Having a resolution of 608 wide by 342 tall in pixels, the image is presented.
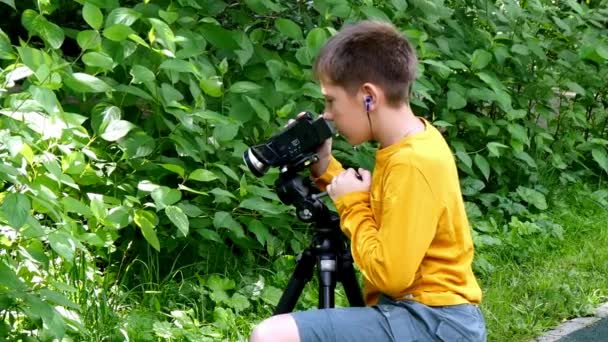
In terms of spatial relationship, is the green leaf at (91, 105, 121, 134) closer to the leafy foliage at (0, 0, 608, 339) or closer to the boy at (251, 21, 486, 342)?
the leafy foliage at (0, 0, 608, 339)

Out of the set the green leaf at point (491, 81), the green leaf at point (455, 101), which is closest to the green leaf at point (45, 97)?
the green leaf at point (455, 101)

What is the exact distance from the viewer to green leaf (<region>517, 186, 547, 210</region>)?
6277mm

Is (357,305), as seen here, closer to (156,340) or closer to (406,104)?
(406,104)

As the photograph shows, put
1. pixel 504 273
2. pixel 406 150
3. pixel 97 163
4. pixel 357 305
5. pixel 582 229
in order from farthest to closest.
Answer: pixel 582 229, pixel 504 273, pixel 97 163, pixel 357 305, pixel 406 150

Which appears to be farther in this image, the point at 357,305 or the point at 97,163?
the point at 97,163

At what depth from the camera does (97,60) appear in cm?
407

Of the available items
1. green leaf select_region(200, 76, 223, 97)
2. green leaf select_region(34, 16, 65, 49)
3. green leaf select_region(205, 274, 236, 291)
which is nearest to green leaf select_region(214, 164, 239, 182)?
green leaf select_region(200, 76, 223, 97)

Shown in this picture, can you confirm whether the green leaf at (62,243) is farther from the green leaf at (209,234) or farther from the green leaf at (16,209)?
the green leaf at (209,234)

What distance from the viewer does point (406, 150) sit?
113 inches

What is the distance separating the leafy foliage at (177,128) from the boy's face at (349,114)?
106 centimetres

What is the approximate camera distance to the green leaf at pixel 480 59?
5.73 meters

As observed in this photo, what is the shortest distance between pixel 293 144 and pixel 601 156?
4.19 metres

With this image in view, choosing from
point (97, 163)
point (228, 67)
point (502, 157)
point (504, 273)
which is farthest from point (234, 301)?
point (502, 157)

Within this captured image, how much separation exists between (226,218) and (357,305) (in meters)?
1.40
